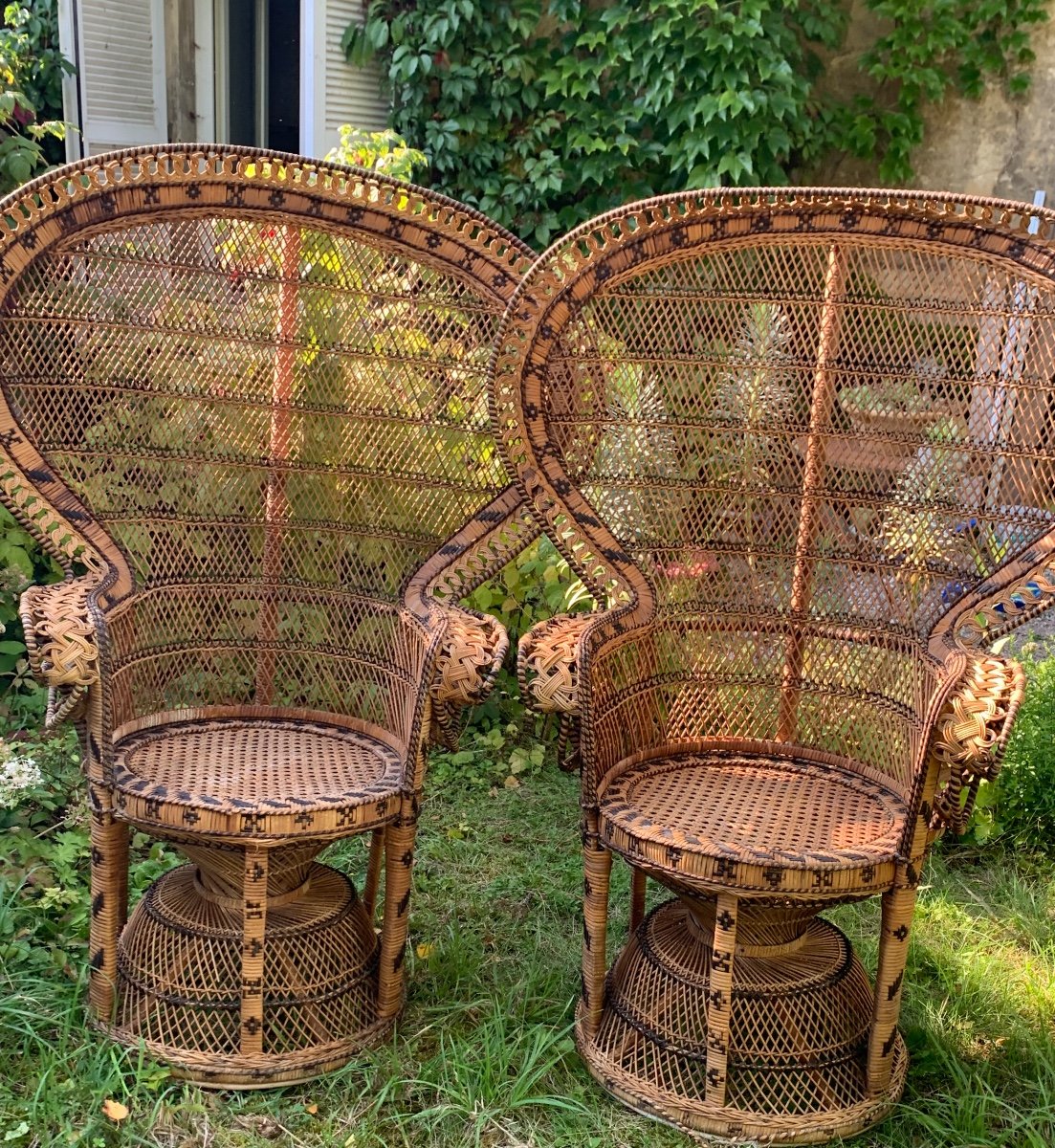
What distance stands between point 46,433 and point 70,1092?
111cm

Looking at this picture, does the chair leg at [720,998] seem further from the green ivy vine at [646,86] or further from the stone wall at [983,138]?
the stone wall at [983,138]

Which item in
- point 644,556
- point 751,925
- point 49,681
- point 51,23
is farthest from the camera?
point 51,23

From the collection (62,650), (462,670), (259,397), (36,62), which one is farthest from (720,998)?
(36,62)

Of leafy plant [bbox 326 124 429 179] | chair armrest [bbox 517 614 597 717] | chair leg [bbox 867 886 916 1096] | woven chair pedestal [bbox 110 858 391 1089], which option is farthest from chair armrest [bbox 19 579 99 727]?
leafy plant [bbox 326 124 429 179]

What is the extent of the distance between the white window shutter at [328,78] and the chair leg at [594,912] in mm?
4141

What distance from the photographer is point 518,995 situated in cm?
229

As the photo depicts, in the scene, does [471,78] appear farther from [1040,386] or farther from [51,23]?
[1040,386]

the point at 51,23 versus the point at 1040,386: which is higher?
the point at 51,23

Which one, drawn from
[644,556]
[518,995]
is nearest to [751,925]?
[518,995]

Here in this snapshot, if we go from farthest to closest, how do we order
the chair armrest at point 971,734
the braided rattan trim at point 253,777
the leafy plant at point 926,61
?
the leafy plant at point 926,61, the braided rattan trim at point 253,777, the chair armrest at point 971,734

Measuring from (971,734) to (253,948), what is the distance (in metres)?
1.15

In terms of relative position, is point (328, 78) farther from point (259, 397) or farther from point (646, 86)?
point (259, 397)

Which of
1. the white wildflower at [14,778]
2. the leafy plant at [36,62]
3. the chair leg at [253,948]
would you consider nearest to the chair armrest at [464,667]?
the chair leg at [253,948]

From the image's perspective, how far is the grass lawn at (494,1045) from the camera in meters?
1.93
